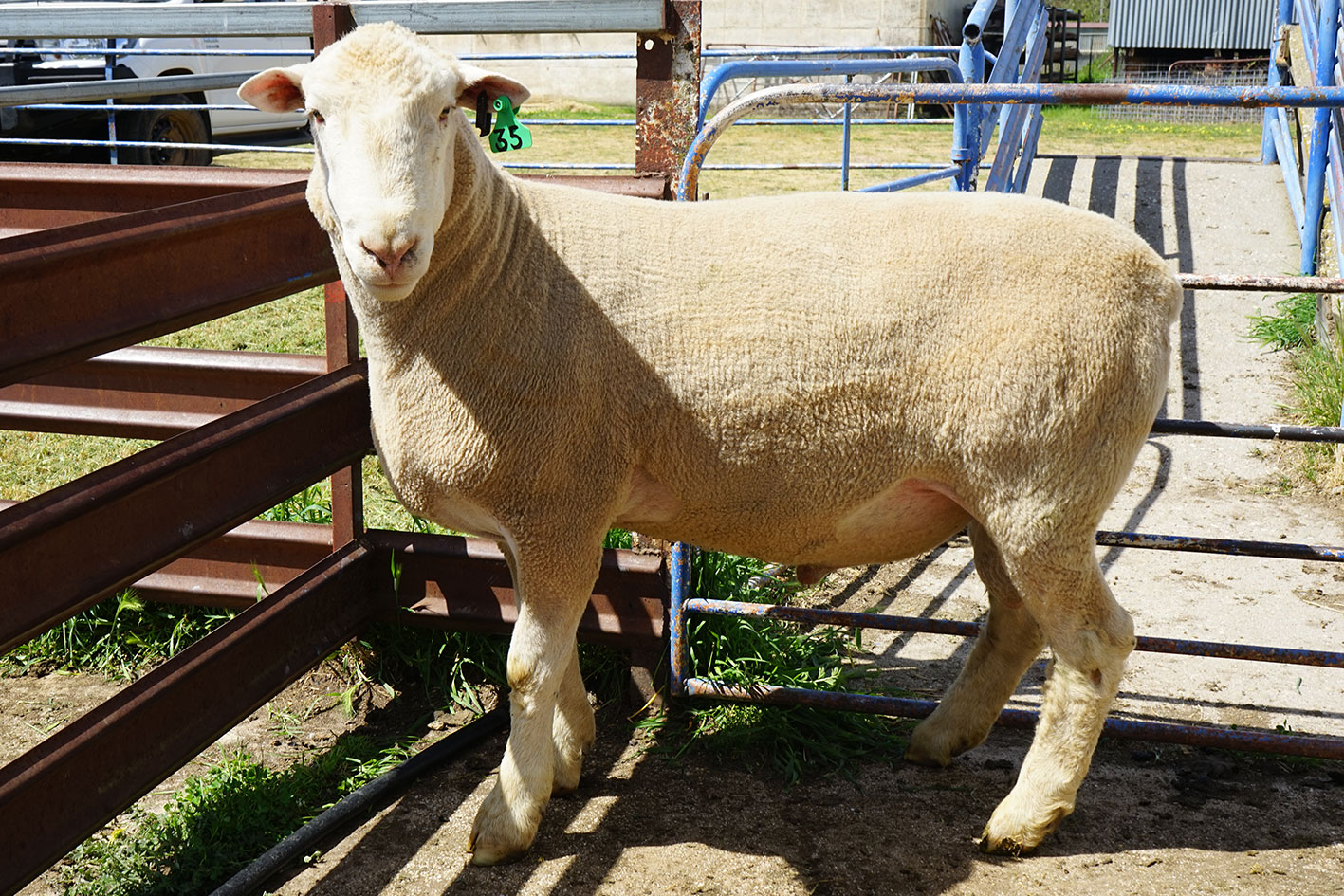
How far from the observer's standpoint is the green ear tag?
2.57 meters

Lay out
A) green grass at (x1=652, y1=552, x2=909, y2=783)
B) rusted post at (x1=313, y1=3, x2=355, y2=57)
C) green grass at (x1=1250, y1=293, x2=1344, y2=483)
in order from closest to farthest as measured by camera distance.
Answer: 1. rusted post at (x1=313, y1=3, x2=355, y2=57)
2. green grass at (x1=652, y1=552, x2=909, y2=783)
3. green grass at (x1=1250, y1=293, x2=1344, y2=483)

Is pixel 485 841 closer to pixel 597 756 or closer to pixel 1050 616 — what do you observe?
pixel 597 756

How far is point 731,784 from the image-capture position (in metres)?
3.10

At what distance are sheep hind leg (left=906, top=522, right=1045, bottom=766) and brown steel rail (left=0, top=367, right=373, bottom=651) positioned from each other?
66.0 inches

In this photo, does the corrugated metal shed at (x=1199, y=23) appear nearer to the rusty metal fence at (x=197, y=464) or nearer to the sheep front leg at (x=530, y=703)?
the rusty metal fence at (x=197, y=464)

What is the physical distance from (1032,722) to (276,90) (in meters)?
2.37

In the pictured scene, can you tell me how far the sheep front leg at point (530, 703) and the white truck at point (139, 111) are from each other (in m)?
7.00

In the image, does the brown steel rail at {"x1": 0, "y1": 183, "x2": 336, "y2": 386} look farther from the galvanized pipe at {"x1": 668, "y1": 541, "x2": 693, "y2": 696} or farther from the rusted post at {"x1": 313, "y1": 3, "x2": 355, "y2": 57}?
the galvanized pipe at {"x1": 668, "y1": 541, "x2": 693, "y2": 696}

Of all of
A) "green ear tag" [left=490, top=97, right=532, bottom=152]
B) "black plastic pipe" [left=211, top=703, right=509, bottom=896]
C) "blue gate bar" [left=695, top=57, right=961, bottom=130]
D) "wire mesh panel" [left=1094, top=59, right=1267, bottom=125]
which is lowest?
"black plastic pipe" [left=211, top=703, right=509, bottom=896]

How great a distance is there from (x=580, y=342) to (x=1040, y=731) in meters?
1.41

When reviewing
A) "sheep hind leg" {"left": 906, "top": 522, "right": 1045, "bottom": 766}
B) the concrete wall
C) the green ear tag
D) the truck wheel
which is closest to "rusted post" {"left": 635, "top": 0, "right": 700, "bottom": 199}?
the green ear tag

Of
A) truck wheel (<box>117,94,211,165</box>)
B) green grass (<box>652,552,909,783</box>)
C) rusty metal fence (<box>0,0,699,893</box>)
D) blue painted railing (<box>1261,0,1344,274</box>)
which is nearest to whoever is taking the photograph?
rusty metal fence (<box>0,0,699,893</box>)

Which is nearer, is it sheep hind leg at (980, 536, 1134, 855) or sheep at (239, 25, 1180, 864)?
sheep at (239, 25, 1180, 864)

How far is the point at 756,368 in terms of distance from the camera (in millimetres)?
2547
